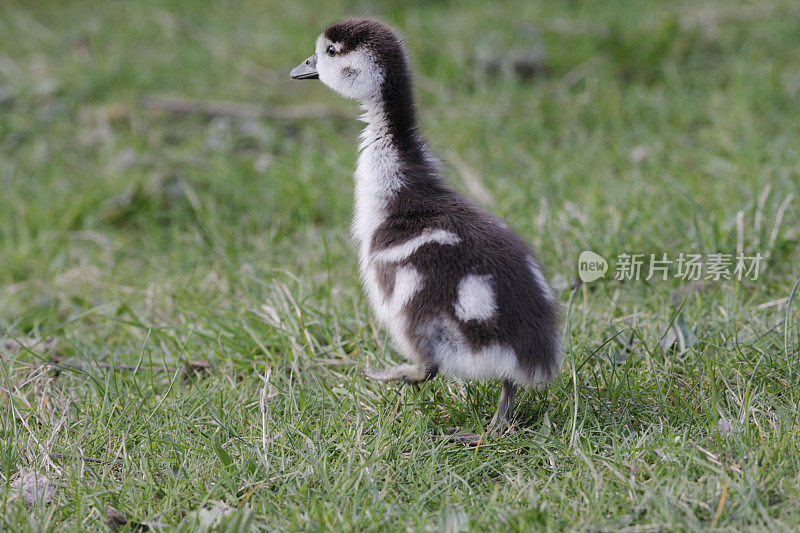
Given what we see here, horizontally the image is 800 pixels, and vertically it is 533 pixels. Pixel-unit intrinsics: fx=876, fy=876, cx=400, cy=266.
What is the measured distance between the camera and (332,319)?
405 cm

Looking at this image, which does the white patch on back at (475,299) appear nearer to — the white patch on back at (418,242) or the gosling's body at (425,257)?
the gosling's body at (425,257)

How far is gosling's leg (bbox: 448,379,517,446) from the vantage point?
3.18 meters

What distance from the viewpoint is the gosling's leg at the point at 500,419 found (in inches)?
125

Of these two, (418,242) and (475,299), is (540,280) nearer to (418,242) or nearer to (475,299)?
(475,299)

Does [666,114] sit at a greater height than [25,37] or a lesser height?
lesser

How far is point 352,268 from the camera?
15.6 feet

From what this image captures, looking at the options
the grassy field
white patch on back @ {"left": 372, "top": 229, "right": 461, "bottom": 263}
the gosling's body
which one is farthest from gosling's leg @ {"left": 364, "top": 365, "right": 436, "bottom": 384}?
white patch on back @ {"left": 372, "top": 229, "right": 461, "bottom": 263}

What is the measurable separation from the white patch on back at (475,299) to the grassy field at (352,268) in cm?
49

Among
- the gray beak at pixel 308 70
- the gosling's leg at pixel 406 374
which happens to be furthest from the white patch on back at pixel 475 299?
the gray beak at pixel 308 70

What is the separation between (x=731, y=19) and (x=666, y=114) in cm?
191

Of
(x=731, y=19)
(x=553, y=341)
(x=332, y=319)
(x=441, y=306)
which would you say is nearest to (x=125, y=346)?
(x=332, y=319)

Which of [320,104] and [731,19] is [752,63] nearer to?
[731,19]

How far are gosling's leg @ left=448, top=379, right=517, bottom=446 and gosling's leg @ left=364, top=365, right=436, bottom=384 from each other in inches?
9.3

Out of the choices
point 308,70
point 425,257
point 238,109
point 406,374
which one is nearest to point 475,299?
point 425,257
